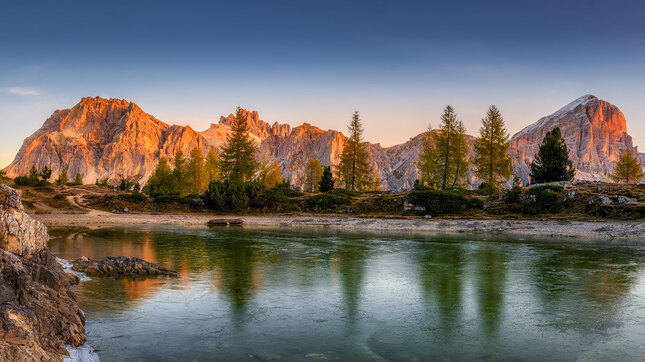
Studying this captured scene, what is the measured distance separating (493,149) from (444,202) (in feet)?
50.9

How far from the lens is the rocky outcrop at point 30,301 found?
20.1 ft

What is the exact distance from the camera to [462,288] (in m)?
14.5

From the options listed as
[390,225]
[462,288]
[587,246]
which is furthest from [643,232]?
[462,288]

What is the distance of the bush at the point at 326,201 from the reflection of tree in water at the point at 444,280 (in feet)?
83.1

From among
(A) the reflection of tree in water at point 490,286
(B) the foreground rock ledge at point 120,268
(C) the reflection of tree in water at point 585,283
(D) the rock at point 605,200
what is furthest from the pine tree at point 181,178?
(C) the reflection of tree in water at point 585,283

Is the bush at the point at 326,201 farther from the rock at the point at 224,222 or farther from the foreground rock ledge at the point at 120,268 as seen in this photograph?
the foreground rock ledge at the point at 120,268

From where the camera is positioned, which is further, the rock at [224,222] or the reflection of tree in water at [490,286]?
the rock at [224,222]

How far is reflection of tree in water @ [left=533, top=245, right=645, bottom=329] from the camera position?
440 inches

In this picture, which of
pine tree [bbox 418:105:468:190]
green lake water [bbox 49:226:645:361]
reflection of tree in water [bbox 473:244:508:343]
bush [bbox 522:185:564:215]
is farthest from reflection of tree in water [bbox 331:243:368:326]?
pine tree [bbox 418:105:468:190]

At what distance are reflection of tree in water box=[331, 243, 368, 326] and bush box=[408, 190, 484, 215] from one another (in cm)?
2084

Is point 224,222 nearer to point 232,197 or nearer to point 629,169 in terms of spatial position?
point 232,197

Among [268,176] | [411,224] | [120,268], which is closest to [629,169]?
[411,224]

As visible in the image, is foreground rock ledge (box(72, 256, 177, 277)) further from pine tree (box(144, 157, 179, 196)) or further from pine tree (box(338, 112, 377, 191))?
pine tree (box(144, 157, 179, 196))

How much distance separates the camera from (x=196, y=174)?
7375 cm
